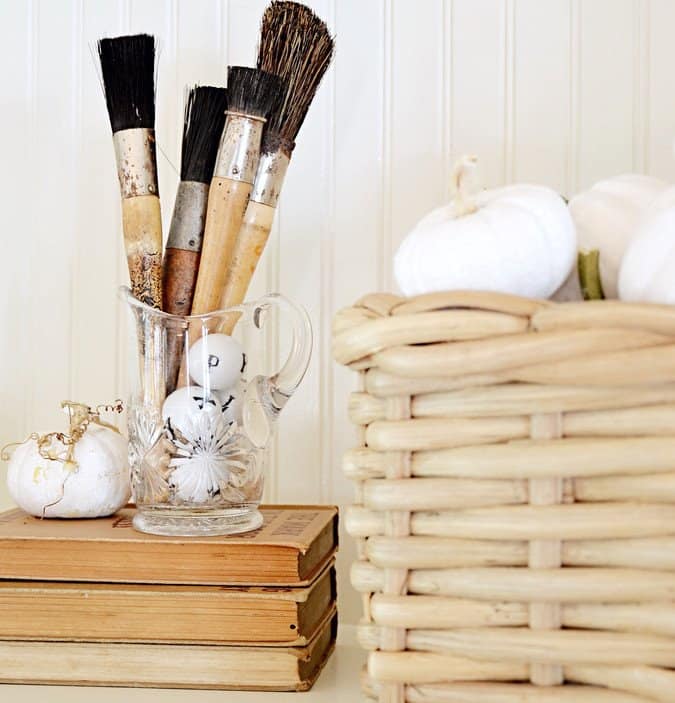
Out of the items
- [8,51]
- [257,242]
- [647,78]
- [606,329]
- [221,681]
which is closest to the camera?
[606,329]

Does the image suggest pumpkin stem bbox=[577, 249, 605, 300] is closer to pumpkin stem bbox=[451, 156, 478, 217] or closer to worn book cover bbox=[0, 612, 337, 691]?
pumpkin stem bbox=[451, 156, 478, 217]

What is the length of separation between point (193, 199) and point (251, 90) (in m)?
0.09

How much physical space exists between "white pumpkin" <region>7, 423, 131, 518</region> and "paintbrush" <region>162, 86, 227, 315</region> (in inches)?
5.0

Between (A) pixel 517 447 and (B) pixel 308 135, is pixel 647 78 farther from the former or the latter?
(A) pixel 517 447

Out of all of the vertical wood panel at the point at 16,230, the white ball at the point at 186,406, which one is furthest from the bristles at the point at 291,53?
A: the vertical wood panel at the point at 16,230

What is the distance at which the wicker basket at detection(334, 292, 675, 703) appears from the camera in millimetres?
426

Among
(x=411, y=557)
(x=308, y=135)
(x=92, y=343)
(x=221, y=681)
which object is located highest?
(x=308, y=135)

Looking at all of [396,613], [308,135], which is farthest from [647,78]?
[396,613]

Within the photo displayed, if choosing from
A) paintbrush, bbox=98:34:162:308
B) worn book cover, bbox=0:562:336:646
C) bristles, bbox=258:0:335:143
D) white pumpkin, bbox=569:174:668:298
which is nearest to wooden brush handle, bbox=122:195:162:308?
paintbrush, bbox=98:34:162:308

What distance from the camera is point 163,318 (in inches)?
26.8

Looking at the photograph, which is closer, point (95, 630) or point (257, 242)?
point (95, 630)

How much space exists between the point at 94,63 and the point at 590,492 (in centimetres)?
68

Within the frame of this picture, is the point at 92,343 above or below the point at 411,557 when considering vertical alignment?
above

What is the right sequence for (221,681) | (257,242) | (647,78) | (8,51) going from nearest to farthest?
(221,681) < (257,242) < (647,78) < (8,51)
